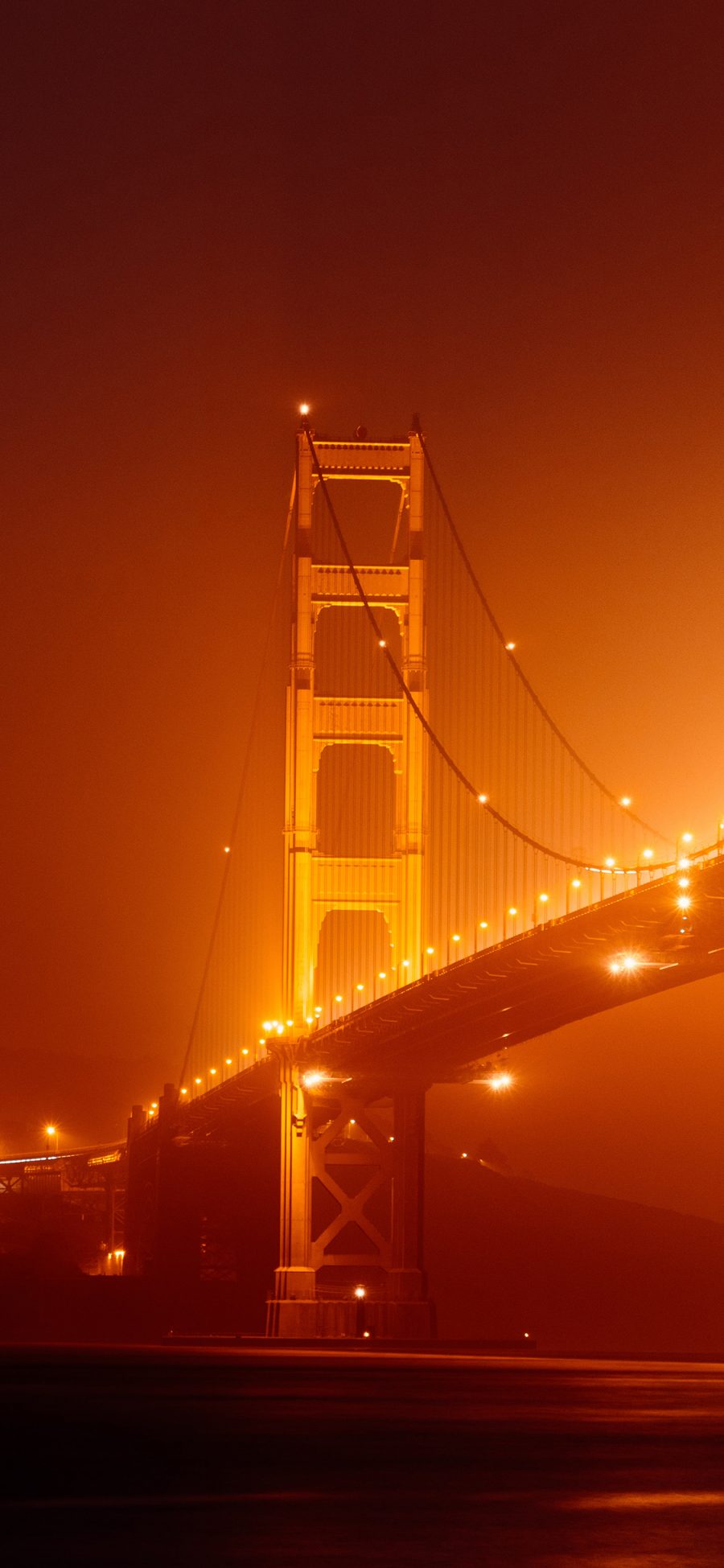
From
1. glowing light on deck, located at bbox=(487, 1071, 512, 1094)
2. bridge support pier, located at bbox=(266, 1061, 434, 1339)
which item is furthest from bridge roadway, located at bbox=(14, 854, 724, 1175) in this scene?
bridge support pier, located at bbox=(266, 1061, 434, 1339)

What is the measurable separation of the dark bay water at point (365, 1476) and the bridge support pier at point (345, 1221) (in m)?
27.9

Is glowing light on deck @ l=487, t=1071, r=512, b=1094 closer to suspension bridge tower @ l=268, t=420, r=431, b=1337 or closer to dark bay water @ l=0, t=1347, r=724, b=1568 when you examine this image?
suspension bridge tower @ l=268, t=420, r=431, b=1337

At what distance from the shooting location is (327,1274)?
67.2 metres

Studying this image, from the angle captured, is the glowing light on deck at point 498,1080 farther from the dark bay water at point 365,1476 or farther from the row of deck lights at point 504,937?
the dark bay water at point 365,1476

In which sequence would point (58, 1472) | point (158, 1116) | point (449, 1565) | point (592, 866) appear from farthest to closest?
1. point (158, 1116)
2. point (592, 866)
3. point (58, 1472)
4. point (449, 1565)

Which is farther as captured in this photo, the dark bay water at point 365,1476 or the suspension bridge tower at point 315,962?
the suspension bridge tower at point 315,962

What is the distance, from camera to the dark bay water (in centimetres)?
938

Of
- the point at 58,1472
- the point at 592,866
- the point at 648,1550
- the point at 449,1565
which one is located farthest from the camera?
the point at 592,866

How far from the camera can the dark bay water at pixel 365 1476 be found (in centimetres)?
938

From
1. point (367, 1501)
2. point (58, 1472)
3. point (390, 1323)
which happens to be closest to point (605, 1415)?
point (58, 1472)

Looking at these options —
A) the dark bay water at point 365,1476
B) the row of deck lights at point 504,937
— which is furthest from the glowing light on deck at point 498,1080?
the dark bay water at point 365,1476

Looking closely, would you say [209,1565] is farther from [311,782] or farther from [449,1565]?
[311,782]

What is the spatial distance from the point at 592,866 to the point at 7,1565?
104ft

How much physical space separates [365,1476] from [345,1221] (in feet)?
142
